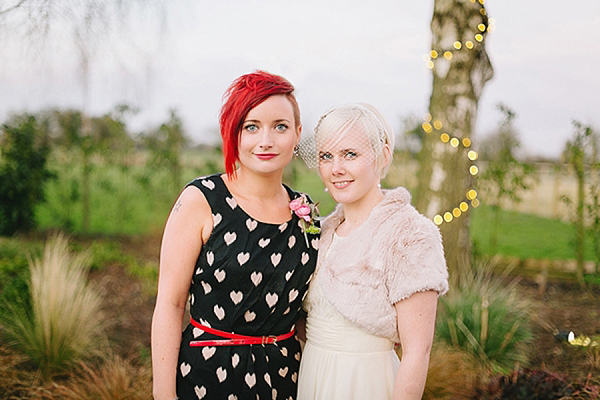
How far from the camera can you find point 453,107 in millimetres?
4664

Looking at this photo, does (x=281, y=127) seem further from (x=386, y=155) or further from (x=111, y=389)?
(x=111, y=389)

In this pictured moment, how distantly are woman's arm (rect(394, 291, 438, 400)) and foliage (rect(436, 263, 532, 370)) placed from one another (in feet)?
7.30

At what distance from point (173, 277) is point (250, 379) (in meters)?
0.50

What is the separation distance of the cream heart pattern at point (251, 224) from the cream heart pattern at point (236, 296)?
9.8 inches

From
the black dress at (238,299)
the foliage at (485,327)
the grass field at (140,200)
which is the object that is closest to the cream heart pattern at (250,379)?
the black dress at (238,299)

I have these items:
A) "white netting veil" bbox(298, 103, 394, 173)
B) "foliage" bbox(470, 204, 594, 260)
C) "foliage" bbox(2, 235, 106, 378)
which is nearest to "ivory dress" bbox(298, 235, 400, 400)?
"white netting veil" bbox(298, 103, 394, 173)

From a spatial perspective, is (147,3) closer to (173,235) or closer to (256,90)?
(256,90)

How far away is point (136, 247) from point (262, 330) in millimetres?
6458

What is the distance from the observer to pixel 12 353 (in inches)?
144

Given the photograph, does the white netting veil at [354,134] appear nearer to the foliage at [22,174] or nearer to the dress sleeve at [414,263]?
the dress sleeve at [414,263]

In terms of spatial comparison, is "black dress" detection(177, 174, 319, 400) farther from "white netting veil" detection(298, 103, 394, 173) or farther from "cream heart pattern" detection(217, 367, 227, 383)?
"white netting veil" detection(298, 103, 394, 173)

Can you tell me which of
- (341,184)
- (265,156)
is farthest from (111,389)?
(341,184)

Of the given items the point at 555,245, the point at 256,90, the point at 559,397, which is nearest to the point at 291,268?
the point at 256,90

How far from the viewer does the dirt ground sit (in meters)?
3.96
